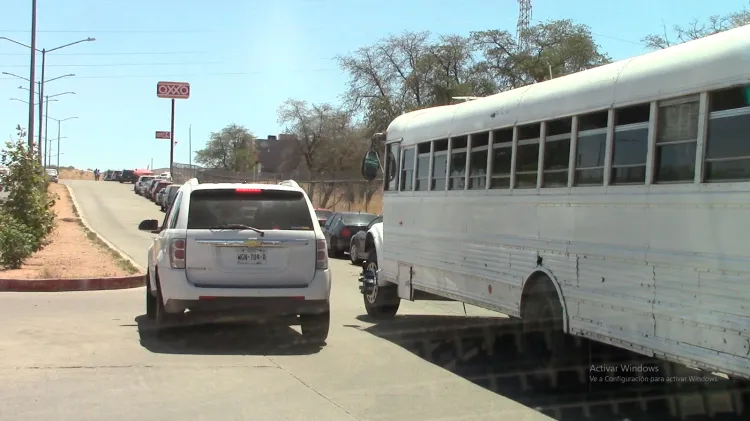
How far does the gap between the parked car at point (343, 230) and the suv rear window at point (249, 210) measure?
47.0 feet

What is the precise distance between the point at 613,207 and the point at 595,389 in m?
1.97

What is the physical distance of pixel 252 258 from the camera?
8.61 metres

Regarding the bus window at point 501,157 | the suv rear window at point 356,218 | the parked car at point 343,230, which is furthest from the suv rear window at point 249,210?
the suv rear window at point 356,218

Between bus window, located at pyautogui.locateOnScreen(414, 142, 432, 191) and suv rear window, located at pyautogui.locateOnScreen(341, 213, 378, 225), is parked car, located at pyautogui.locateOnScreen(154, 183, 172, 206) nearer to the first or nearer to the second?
suv rear window, located at pyautogui.locateOnScreen(341, 213, 378, 225)

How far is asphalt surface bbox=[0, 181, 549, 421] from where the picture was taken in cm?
631

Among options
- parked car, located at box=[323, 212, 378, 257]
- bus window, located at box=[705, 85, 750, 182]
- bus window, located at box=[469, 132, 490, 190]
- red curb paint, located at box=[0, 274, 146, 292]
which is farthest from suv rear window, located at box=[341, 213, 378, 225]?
bus window, located at box=[705, 85, 750, 182]

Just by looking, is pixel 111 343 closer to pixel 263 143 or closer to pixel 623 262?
pixel 623 262

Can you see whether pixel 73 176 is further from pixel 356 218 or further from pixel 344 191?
pixel 356 218

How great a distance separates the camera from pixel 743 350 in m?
5.01

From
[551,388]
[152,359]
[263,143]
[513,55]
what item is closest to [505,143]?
[551,388]

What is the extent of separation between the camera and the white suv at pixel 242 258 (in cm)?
848

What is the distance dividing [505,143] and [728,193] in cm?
320

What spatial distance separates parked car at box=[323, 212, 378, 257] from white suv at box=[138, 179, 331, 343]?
14363 mm

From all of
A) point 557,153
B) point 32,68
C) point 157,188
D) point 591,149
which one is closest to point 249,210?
point 557,153
